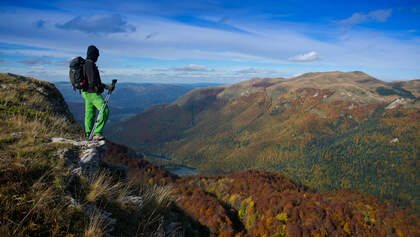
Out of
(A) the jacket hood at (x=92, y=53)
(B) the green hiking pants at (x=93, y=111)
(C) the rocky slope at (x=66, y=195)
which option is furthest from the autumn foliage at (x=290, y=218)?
(A) the jacket hood at (x=92, y=53)

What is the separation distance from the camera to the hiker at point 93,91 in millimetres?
9039

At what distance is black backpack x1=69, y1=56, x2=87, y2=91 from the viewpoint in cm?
902

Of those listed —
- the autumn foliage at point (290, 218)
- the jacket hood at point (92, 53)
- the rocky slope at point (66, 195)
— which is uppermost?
the jacket hood at point (92, 53)

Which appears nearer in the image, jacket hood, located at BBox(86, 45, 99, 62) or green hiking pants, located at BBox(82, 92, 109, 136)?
green hiking pants, located at BBox(82, 92, 109, 136)

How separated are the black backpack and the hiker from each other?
0.48 ft

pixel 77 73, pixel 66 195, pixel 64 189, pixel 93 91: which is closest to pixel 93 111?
pixel 93 91

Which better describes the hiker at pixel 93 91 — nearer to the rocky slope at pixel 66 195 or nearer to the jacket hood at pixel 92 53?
the jacket hood at pixel 92 53

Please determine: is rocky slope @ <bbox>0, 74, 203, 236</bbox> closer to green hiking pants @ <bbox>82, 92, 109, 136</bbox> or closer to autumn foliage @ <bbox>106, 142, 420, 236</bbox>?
green hiking pants @ <bbox>82, 92, 109, 136</bbox>

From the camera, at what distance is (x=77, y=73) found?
29.6ft

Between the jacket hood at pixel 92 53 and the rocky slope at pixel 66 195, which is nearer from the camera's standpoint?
the rocky slope at pixel 66 195

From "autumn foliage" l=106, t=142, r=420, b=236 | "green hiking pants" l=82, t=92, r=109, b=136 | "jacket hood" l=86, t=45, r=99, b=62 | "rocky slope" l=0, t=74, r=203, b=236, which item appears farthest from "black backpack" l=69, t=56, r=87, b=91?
"autumn foliage" l=106, t=142, r=420, b=236

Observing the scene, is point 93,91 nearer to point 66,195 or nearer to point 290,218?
point 66,195

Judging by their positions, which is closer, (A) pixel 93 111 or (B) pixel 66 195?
(B) pixel 66 195

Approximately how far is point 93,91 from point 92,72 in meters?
0.80
